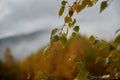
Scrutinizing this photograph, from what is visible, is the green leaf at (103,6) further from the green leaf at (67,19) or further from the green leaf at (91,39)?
the green leaf at (91,39)

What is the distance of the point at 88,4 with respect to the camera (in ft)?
11.3

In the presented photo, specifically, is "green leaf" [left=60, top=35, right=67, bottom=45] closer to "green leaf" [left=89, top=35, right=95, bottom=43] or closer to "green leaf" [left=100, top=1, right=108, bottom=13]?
"green leaf" [left=89, top=35, right=95, bottom=43]

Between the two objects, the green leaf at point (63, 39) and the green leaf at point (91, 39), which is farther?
the green leaf at point (91, 39)

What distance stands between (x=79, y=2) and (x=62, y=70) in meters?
51.9

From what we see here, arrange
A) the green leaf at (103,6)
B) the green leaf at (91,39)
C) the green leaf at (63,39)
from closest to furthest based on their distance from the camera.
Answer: the green leaf at (103,6), the green leaf at (63,39), the green leaf at (91,39)

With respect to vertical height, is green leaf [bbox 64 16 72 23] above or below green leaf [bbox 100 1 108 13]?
above

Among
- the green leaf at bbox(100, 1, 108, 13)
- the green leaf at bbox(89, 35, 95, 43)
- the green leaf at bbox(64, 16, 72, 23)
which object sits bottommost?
the green leaf at bbox(100, 1, 108, 13)

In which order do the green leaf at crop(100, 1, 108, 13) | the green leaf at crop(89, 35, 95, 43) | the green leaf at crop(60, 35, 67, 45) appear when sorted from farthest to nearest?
the green leaf at crop(89, 35, 95, 43)
the green leaf at crop(60, 35, 67, 45)
the green leaf at crop(100, 1, 108, 13)

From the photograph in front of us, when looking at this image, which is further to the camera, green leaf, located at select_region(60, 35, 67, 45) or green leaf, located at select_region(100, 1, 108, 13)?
green leaf, located at select_region(60, 35, 67, 45)

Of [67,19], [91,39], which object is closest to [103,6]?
[67,19]

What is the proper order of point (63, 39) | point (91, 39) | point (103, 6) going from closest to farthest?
point (103, 6) → point (63, 39) → point (91, 39)

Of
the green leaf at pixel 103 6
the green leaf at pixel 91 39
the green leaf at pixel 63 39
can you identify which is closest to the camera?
the green leaf at pixel 103 6

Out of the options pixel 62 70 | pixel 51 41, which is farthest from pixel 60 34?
pixel 62 70

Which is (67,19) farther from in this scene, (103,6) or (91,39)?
(103,6)
